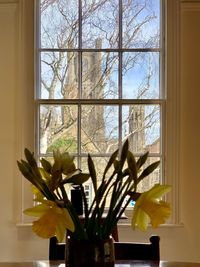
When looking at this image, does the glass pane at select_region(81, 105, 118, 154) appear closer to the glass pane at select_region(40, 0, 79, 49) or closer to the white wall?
the white wall

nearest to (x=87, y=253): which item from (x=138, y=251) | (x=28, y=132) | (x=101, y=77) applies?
(x=138, y=251)

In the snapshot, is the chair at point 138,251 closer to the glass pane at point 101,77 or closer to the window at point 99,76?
the window at point 99,76

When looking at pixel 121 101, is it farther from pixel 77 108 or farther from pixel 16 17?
pixel 16 17

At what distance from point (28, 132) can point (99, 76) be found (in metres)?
0.70

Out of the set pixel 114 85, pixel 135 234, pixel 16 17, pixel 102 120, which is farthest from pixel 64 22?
pixel 135 234

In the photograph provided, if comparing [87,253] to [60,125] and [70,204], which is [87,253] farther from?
[60,125]

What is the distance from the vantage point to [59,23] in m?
3.17

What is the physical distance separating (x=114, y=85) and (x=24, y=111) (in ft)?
2.35

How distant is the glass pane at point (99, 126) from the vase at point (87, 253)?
194 cm

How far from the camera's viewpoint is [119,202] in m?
1.25

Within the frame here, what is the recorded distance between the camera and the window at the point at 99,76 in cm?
316

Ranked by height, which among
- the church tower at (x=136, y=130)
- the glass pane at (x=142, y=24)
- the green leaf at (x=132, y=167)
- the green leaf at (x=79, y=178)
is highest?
the glass pane at (x=142, y=24)

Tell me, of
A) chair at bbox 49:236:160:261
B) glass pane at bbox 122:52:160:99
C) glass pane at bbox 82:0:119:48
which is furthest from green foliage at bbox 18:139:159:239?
glass pane at bbox 82:0:119:48

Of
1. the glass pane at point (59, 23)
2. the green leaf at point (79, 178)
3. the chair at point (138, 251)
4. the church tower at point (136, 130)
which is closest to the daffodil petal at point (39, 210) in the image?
the green leaf at point (79, 178)
